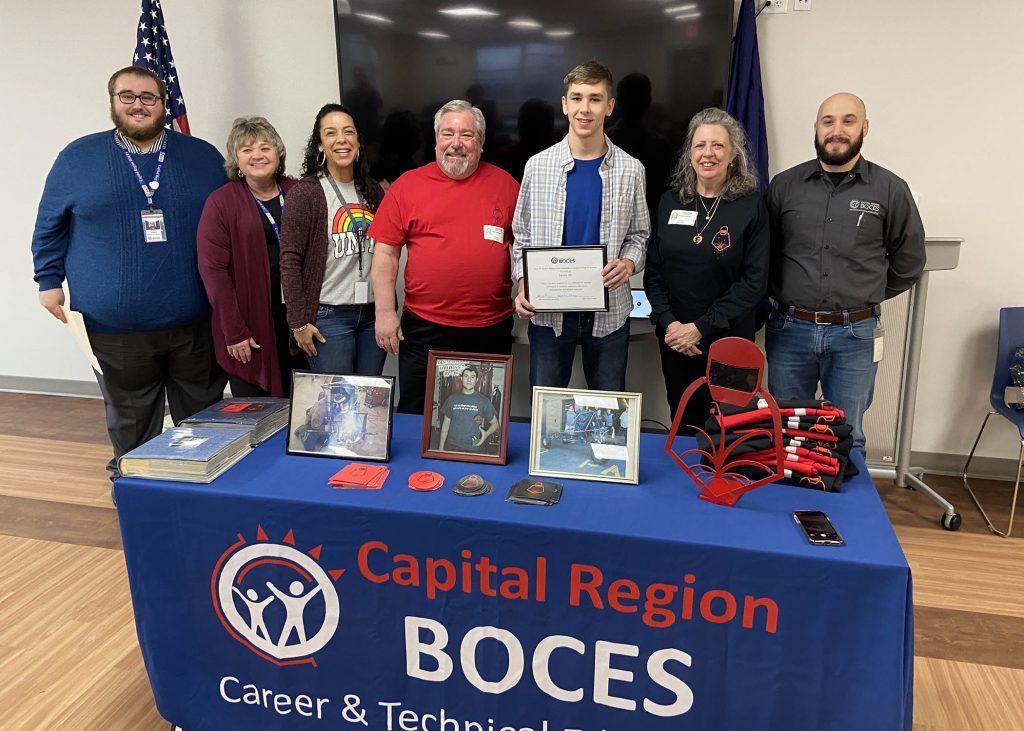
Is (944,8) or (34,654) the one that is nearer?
(34,654)

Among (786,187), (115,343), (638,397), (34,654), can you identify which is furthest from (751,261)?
(34,654)

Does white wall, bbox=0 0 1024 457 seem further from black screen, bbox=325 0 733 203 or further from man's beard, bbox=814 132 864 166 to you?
man's beard, bbox=814 132 864 166

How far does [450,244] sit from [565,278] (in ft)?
1.45

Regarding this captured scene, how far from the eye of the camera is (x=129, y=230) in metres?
2.57

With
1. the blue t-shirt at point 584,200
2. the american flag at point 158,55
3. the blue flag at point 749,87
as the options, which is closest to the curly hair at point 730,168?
the blue t-shirt at point 584,200

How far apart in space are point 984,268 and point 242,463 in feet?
10.6

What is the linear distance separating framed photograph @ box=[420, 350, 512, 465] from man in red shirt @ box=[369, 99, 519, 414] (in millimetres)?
836

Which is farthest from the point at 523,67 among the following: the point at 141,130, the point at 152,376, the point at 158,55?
the point at 152,376

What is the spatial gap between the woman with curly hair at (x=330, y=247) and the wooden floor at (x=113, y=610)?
1.12 m

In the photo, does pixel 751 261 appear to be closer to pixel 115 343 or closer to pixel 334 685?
pixel 334 685

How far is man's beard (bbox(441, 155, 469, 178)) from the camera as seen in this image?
2.39 meters

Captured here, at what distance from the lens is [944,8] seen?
2.94 meters

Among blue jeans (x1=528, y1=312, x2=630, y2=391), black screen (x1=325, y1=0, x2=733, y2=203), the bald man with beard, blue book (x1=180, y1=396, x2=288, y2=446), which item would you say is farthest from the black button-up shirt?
blue book (x1=180, y1=396, x2=288, y2=446)

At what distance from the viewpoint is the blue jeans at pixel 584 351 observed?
8.12 ft
